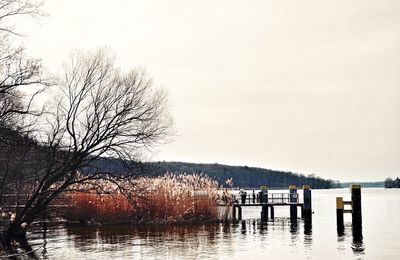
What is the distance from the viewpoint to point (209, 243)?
30609 millimetres

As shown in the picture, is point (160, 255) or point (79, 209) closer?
point (160, 255)

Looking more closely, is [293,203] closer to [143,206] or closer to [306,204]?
[306,204]

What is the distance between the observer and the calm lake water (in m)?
27.2

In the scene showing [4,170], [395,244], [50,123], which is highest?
[50,123]

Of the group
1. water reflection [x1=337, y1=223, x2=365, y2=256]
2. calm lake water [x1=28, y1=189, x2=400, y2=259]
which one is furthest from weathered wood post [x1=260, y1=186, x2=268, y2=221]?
calm lake water [x1=28, y1=189, x2=400, y2=259]

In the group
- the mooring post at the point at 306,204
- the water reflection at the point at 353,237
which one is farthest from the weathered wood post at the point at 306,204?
the water reflection at the point at 353,237

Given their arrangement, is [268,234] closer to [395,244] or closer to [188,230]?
[188,230]

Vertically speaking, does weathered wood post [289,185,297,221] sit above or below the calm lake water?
above

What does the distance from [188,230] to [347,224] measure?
1510cm

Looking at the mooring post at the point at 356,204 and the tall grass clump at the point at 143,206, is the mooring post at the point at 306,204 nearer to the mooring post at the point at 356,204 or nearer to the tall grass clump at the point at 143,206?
the mooring post at the point at 356,204

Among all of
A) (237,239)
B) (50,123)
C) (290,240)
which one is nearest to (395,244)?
(290,240)

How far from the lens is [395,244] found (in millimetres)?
33312

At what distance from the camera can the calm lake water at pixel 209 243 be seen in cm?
2720

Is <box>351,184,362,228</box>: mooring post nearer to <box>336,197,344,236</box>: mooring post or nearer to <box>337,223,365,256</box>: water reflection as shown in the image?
<box>337,223,365,256</box>: water reflection
